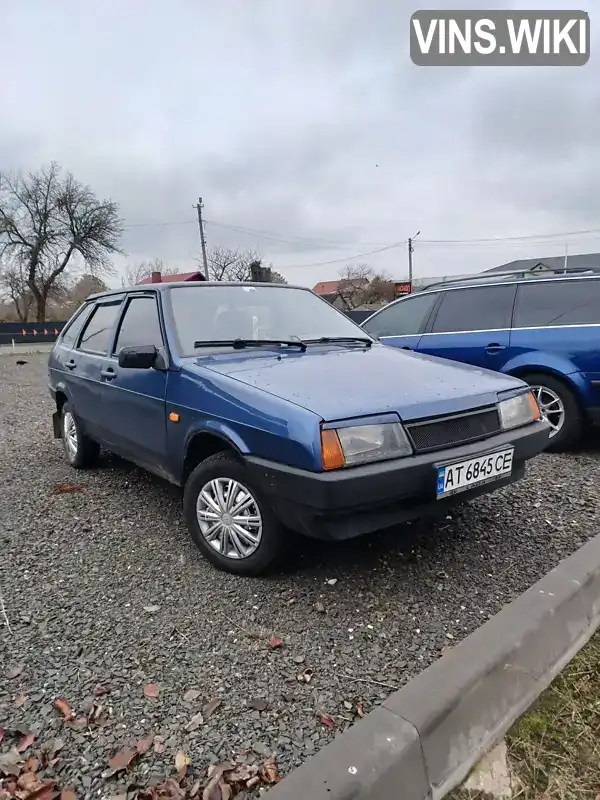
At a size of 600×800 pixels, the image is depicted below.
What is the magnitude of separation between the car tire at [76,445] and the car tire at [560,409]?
4029 mm

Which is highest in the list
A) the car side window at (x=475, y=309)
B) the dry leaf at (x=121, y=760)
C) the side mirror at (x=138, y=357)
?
the car side window at (x=475, y=309)

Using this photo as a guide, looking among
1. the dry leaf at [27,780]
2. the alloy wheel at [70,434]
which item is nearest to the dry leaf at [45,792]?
the dry leaf at [27,780]

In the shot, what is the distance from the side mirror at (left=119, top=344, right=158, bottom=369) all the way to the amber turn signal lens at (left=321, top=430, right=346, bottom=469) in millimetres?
1423

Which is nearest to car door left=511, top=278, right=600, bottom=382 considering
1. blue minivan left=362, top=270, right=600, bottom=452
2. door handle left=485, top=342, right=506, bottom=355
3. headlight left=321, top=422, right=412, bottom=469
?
blue minivan left=362, top=270, right=600, bottom=452

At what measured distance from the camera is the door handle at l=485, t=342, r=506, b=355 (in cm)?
526

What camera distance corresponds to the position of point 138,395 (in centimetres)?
354

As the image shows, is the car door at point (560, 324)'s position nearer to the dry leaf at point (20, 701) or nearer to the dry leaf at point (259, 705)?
the dry leaf at point (259, 705)

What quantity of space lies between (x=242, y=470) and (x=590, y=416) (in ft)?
11.5

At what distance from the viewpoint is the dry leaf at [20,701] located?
1.97 metres

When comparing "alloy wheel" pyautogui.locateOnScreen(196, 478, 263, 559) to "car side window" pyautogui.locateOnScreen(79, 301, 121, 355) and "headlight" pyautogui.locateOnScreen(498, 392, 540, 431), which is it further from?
"car side window" pyautogui.locateOnScreen(79, 301, 121, 355)

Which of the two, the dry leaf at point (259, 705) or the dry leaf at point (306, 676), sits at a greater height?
the dry leaf at point (259, 705)

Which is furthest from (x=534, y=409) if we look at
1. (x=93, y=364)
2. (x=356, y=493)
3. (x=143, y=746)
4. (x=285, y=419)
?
(x=93, y=364)

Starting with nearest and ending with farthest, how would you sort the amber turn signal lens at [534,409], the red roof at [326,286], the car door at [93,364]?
the amber turn signal lens at [534,409] < the car door at [93,364] < the red roof at [326,286]

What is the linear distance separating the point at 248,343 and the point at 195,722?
2128 mm
